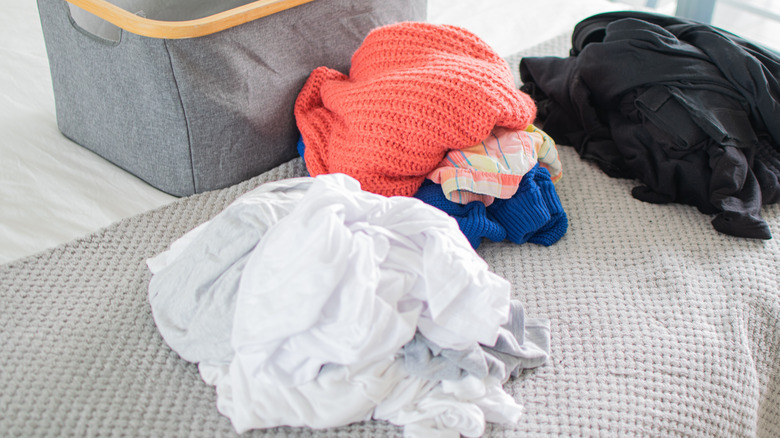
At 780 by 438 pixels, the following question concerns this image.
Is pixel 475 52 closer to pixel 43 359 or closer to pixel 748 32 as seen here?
pixel 43 359

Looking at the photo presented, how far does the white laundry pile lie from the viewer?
2.15 feet

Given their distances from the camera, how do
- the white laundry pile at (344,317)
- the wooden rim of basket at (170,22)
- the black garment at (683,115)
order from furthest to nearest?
the black garment at (683,115) → the wooden rim of basket at (170,22) → the white laundry pile at (344,317)

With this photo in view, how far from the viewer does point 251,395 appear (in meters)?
0.68

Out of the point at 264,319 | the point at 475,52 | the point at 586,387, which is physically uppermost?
the point at 475,52

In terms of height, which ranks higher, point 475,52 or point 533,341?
point 475,52

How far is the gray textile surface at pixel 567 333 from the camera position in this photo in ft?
2.39

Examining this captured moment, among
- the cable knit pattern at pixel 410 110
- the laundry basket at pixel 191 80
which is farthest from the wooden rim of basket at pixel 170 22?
the cable knit pattern at pixel 410 110

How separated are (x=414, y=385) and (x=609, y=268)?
440mm

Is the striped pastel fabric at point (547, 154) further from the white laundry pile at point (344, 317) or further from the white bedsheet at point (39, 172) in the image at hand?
the white bedsheet at point (39, 172)

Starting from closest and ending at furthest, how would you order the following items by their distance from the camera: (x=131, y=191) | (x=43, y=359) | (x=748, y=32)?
(x=43, y=359), (x=131, y=191), (x=748, y=32)

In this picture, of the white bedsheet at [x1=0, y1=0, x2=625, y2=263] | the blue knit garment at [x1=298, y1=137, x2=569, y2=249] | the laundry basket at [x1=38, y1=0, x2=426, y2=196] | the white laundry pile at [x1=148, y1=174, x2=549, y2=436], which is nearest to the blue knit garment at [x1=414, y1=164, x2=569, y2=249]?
the blue knit garment at [x1=298, y1=137, x2=569, y2=249]

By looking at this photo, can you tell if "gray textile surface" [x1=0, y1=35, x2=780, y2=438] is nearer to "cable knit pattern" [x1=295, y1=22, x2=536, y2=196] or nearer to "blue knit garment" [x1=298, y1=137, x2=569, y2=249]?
"blue knit garment" [x1=298, y1=137, x2=569, y2=249]

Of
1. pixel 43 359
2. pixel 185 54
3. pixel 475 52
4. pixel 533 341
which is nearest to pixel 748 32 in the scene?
pixel 475 52

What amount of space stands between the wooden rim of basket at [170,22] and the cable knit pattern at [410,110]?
0.60 ft
